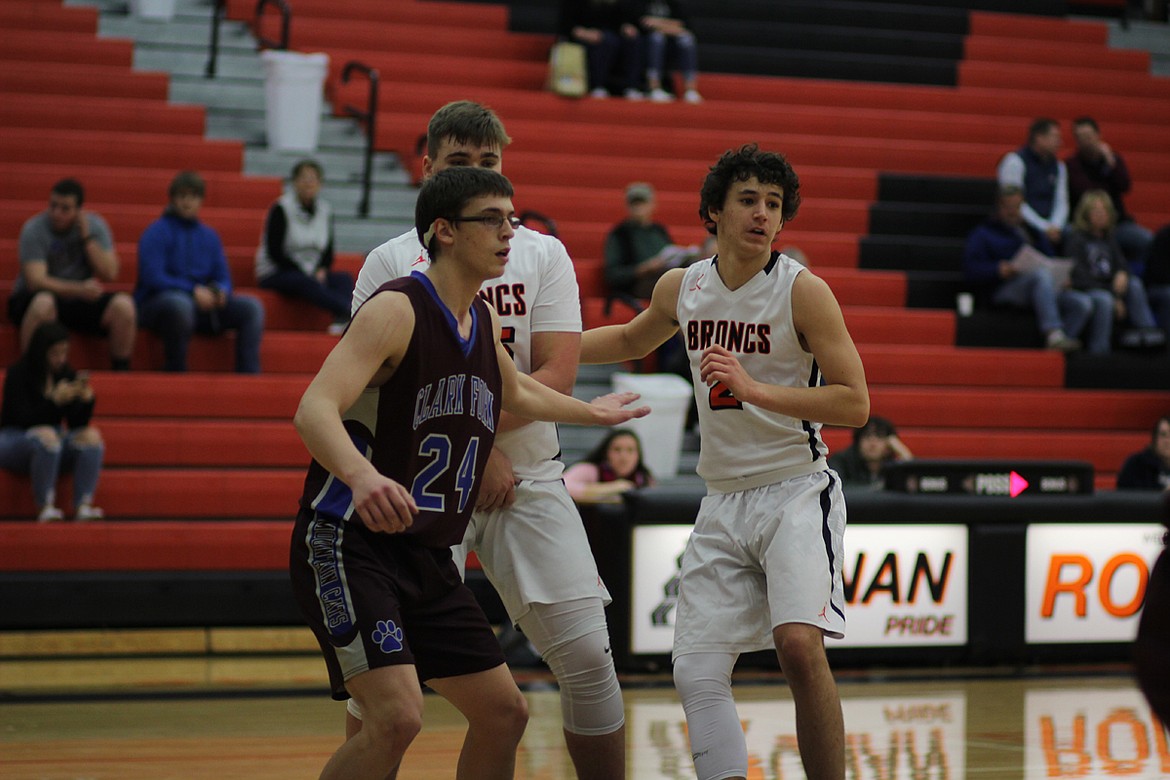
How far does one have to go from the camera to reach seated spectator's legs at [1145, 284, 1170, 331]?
13117 mm

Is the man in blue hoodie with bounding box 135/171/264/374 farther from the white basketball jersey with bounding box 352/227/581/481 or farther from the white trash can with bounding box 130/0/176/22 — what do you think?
the white basketball jersey with bounding box 352/227/581/481

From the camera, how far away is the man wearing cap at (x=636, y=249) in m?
11.5

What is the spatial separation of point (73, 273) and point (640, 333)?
629 centimetres

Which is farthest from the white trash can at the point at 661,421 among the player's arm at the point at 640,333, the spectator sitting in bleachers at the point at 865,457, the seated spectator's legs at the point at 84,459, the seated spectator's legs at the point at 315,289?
the player's arm at the point at 640,333

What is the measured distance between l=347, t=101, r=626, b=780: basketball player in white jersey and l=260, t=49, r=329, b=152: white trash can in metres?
8.23

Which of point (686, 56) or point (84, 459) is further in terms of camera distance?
point (686, 56)

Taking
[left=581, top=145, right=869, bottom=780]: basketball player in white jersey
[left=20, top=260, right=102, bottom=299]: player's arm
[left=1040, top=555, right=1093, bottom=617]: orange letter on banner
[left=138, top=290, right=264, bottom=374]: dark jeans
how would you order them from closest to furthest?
1. [left=581, top=145, right=869, bottom=780]: basketball player in white jersey
2. [left=1040, top=555, right=1093, bottom=617]: orange letter on banner
3. [left=20, top=260, right=102, bottom=299]: player's arm
4. [left=138, top=290, right=264, bottom=374]: dark jeans

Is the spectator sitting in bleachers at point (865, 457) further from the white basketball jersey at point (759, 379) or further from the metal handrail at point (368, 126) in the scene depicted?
the white basketball jersey at point (759, 379)

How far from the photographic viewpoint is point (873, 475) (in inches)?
378

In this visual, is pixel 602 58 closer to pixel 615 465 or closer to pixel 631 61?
pixel 631 61

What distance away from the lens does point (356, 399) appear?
378 centimetres

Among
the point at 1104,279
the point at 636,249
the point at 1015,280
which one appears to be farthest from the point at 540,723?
the point at 1104,279

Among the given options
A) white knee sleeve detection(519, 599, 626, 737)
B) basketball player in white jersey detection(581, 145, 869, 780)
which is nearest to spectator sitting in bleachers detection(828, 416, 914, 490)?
basketball player in white jersey detection(581, 145, 869, 780)

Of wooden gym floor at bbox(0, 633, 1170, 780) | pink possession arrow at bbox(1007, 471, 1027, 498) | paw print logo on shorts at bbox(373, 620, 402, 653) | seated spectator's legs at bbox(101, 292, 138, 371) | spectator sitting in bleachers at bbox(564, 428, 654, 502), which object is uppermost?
paw print logo on shorts at bbox(373, 620, 402, 653)
